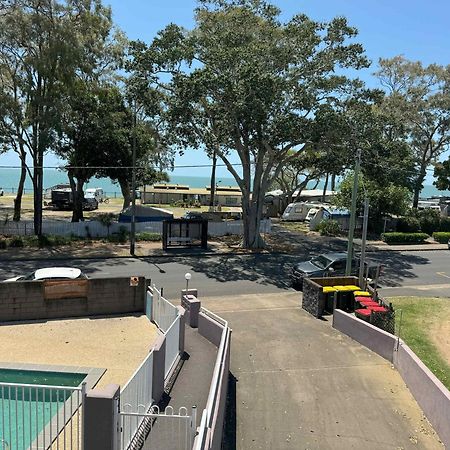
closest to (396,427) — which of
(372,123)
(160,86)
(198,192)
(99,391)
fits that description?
(99,391)

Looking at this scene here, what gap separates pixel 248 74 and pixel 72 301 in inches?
640

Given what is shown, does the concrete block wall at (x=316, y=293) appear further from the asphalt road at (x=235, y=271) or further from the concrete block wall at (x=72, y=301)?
the concrete block wall at (x=72, y=301)

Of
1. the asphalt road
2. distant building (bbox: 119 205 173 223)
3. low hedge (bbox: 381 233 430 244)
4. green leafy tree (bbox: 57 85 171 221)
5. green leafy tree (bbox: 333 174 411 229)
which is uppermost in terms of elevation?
green leafy tree (bbox: 57 85 171 221)

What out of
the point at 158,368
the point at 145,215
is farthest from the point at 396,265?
the point at 158,368

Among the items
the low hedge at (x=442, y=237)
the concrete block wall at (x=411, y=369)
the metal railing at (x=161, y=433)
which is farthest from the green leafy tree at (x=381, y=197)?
the metal railing at (x=161, y=433)

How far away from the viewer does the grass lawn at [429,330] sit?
529 inches

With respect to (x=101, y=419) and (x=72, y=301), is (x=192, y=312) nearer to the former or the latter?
(x=72, y=301)

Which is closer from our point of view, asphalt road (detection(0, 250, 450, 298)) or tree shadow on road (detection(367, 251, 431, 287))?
asphalt road (detection(0, 250, 450, 298))

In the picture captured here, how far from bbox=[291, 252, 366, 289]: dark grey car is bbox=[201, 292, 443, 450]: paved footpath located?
17.8 feet

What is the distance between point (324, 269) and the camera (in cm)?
2203

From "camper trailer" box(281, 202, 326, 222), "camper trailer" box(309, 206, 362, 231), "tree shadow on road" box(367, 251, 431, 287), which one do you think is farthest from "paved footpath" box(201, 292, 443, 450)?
"camper trailer" box(281, 202, 326, 222)

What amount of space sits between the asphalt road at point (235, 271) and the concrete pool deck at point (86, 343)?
526 cm

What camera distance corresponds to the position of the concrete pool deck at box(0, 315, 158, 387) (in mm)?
12445

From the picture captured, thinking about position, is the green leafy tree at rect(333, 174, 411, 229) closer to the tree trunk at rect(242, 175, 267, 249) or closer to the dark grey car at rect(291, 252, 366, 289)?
the tree trunk at rect(242, 175, 267, 249)
